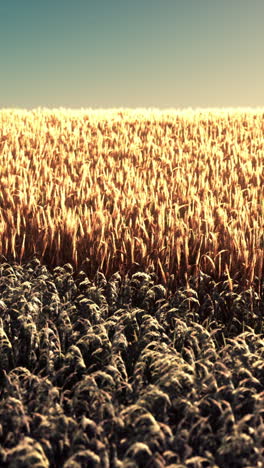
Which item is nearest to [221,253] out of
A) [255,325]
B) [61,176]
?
[255,325]

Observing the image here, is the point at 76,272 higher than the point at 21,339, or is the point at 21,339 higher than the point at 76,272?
the point at 76,272

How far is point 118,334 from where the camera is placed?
273 cm

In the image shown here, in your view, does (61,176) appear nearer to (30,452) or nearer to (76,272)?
(76,272)

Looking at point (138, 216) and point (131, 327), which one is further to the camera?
point (138, 216)

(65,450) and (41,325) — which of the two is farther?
(41,325)

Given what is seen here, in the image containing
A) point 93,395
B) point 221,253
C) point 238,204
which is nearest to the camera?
point 93,395

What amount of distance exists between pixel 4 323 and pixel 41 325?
0.74ft

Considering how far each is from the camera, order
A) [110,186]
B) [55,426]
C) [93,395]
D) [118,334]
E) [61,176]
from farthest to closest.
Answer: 1. [61,176]
2. [110,186]
3. [118,334]
4. [93,395]
5. [55,426]

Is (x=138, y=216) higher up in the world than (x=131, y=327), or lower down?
higher up

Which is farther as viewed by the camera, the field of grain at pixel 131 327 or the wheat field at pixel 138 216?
the wheat field at pixel 138 216

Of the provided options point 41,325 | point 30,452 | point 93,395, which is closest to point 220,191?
point 41,325

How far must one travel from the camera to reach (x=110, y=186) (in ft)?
17.0

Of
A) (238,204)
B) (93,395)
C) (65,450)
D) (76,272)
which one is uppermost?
(238,204)

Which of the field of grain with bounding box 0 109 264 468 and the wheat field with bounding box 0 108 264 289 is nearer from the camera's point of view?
the field of grain with bounding box 0 109 264 468
